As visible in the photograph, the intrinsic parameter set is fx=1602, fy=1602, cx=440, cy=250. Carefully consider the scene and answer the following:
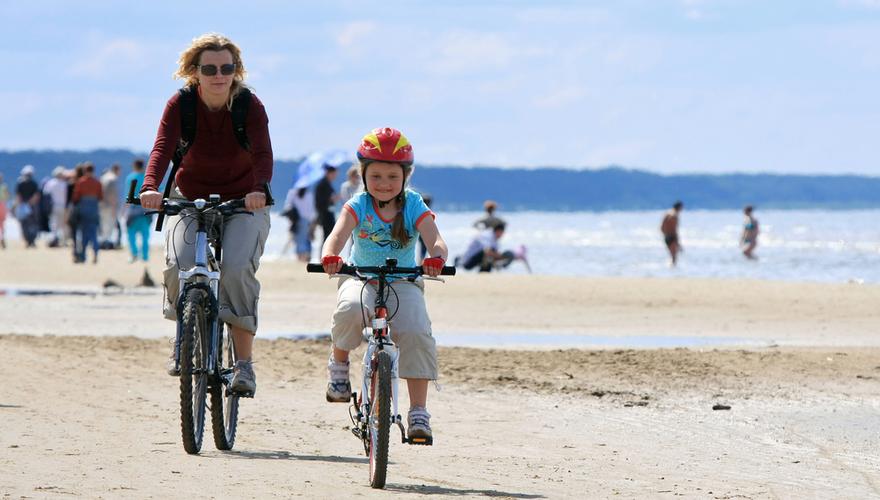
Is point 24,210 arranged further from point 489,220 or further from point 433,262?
point 433,262

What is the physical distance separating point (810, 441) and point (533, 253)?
36424mm

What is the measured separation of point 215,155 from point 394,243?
1200mm

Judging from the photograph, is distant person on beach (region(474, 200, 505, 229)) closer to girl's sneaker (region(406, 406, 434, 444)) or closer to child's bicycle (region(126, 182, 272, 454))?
child's bicycle (region(126, 182, 272, 454))

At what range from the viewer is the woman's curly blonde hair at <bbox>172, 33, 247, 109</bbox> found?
7.55m

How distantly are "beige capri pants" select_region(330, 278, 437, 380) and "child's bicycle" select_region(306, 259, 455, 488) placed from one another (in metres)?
0.06

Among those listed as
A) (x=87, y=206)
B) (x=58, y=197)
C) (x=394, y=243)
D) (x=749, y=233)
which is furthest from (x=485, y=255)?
(x=394, y=243)

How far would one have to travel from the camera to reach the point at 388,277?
6.77m

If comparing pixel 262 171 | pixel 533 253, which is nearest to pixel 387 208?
pixel 262 171

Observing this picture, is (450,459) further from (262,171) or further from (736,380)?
(736,380)

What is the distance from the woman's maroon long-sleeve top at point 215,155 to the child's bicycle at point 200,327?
170mm

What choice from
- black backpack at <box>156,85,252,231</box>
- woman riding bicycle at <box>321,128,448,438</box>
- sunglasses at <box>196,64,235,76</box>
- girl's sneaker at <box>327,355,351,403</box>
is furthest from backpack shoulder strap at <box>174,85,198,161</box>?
girl's sneaker at <box>327,355,351,403</box>

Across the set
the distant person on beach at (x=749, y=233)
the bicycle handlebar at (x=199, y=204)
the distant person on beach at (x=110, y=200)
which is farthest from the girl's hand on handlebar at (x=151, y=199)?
the distant person on beach at (x=749, y=233)

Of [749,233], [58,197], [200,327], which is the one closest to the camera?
[200,327]

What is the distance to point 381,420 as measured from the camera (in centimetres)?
645
